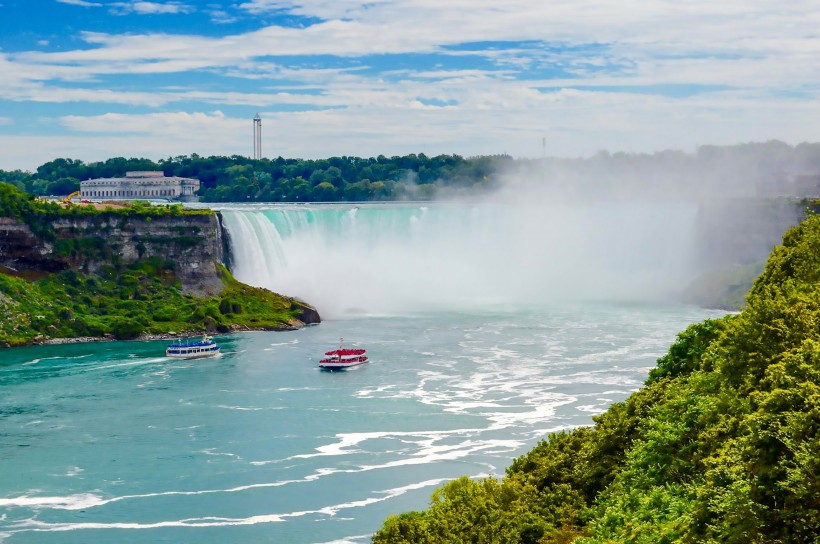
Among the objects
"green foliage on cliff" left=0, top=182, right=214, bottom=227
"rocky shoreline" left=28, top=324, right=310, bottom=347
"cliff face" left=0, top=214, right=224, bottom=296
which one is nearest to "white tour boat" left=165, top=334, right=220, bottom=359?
"rocky shoreline" left=28, top=324, right=310, bottom=347

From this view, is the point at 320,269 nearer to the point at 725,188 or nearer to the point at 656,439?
the point at 725,188

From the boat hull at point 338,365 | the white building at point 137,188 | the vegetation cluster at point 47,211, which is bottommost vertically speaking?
the boat hull at point 338,365

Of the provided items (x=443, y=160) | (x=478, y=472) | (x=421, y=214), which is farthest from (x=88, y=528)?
(x=443, y=160)

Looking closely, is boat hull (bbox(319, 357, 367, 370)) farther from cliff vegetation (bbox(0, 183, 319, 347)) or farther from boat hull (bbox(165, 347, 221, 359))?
cliff vegetation (bbox(0, 183, 319, 347))

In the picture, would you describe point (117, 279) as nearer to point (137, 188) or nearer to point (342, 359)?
point (342, 359)

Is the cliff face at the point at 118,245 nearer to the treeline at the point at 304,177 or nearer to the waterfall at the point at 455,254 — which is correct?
the waterfall at the point at 455,254

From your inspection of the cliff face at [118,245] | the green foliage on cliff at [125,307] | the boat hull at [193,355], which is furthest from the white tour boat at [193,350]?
the cliff face at [118,245]
